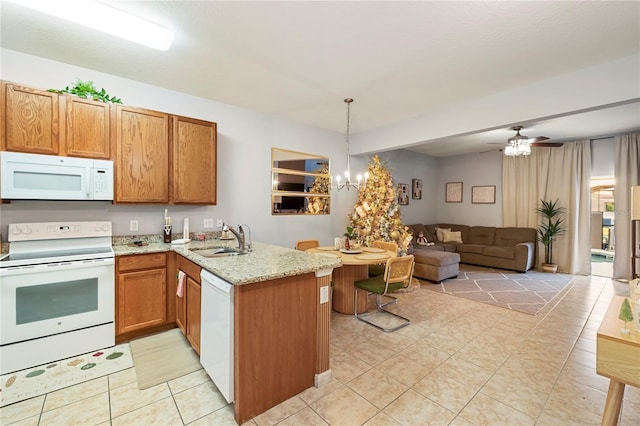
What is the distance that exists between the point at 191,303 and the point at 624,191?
7373 millimetres

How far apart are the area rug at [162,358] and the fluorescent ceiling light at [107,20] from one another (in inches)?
106

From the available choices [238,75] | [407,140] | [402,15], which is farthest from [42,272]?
[407,140]

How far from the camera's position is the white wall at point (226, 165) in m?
2.59

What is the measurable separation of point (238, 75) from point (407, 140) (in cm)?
267

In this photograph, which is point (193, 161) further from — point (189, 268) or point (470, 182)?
point (470, 182)

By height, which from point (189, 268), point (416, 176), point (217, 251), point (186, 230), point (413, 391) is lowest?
point (413, 391)

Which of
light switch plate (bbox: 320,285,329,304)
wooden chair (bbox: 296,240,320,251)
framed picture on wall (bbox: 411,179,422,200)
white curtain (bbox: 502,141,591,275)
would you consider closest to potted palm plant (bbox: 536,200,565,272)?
white curtain (bbox: 502,141,591,275)

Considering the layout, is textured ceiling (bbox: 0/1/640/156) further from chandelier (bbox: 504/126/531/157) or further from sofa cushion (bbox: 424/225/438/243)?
sofa cushion (bbox: 424/225/438/243)

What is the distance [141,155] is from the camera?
284cm

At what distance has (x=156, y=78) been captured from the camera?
2992mm

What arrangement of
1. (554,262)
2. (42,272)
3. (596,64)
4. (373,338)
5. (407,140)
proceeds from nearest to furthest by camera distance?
1. (42,272)
2. (596,64)
3. (373,338)
4. (407,140)
5. (554,262)

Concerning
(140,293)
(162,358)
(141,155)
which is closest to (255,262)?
(162,358)

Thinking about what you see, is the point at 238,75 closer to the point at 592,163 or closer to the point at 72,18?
the point at 72,18

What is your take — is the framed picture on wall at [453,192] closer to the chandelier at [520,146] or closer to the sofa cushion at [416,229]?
the sofa cushion at [416,229]
